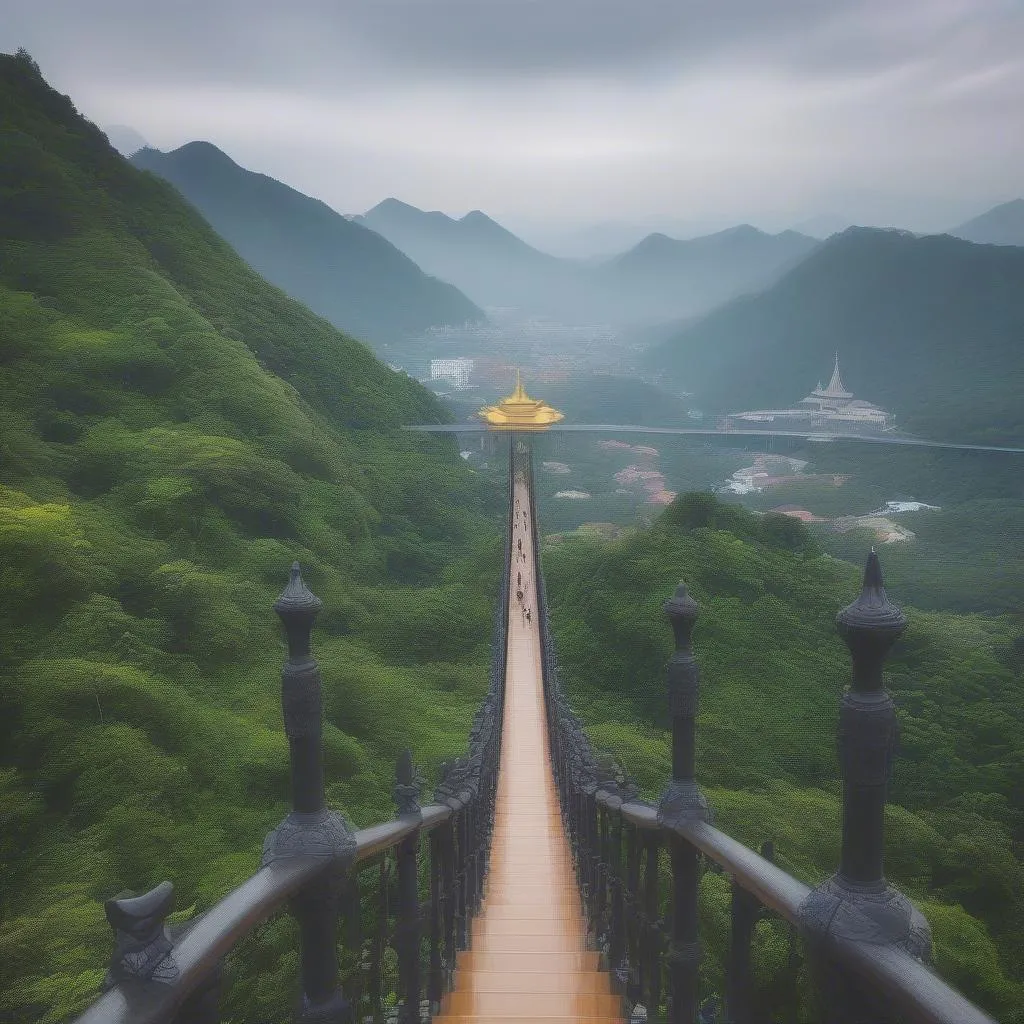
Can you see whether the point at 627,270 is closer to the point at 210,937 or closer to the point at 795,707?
the point at 795,707

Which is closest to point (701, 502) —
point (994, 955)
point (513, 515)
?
point (513, 515)

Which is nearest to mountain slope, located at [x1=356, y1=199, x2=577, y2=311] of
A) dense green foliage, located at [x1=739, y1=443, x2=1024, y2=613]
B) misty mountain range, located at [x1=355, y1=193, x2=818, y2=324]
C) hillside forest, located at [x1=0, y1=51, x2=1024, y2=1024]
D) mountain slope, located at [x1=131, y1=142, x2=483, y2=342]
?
misty mountain range, located at [x1=355, y1=193, x2=818, y2=324]

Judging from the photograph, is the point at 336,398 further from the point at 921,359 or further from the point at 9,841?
the point at 921,359

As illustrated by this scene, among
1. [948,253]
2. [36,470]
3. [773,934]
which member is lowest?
[773,934]

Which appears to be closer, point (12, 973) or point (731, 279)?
point (12, 973)

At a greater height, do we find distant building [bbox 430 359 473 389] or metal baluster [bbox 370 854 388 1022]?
distant building [bbox 430 359 473 389]

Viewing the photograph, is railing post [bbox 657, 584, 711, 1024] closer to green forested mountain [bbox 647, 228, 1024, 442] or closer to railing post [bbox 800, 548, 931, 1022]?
railing post [bbox 800, 548, 931, 1022]

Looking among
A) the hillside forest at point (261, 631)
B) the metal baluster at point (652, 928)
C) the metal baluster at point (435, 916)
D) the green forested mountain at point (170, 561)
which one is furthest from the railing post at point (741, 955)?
the hillside forest at point (261, 631)
